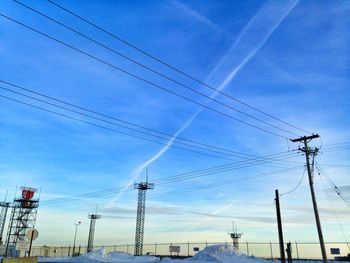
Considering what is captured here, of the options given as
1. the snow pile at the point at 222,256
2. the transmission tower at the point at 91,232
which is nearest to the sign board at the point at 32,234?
the snow pile at the point at 222,256

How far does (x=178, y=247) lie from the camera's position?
68.2 metres

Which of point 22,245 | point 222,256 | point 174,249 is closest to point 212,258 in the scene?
point 222,256

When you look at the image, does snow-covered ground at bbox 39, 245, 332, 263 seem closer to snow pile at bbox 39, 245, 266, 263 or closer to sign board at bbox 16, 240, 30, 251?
snow pile at bbox 39, 245, 266, 263

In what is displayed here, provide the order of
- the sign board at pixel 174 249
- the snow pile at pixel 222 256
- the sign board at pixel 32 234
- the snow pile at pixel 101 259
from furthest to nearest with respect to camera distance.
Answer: the sign board at pixel 174 249 → the snow pile at pixel 101 259 → the snow pile at pixel 222 256 → the sign board at pixel 32 234

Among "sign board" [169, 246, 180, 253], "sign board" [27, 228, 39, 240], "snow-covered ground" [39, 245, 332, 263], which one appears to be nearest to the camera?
"sign board" [27, 228, 39, 240]

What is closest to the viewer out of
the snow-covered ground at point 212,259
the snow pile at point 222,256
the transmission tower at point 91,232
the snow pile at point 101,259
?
the snow-covered ground at point 212,259

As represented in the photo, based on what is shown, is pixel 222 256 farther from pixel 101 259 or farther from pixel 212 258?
pixel 101 259

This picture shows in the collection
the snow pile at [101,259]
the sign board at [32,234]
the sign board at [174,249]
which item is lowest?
the snow pile at [101,259]

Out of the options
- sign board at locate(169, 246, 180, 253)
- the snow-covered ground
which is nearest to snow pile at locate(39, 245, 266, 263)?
the snow-covered ground

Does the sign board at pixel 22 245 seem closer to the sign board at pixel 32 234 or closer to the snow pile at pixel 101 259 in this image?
the sign board at pixel 32 234

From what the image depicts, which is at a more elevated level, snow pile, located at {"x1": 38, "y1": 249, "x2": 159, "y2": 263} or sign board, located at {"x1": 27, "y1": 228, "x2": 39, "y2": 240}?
sign board, located at {"x1": 27, "y1": 228, "x2": 39, "y2": 240}

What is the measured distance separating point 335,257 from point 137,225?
1681 inches

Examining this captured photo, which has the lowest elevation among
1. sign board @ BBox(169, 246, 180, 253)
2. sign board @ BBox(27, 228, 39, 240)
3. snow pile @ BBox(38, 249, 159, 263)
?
snow pile @ BBox(38, 249, 159, 263)

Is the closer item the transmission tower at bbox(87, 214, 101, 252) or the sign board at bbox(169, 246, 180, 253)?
the sign board at bbox(169, 246, 180, 253)
